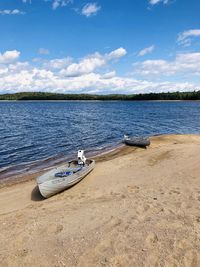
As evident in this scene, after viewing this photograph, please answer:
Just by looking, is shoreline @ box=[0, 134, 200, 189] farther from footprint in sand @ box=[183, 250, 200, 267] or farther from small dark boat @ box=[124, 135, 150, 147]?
footprint in sand @ box=[183, 250, 200, 267]

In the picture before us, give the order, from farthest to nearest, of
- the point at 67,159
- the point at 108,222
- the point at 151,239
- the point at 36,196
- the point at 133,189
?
the point at 67,159
the point at 36,196
the point at 133,189
the point at 108,222
the point at 151,239

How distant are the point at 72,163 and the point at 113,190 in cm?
542

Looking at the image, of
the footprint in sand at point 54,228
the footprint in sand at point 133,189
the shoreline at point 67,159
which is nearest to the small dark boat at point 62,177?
the shoreline at point 67,159

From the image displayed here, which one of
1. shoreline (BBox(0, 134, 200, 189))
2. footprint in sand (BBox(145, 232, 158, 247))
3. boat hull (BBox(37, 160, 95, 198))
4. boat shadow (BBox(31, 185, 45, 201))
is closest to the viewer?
footprint in sand (BBox(145, 232, 158, 247))

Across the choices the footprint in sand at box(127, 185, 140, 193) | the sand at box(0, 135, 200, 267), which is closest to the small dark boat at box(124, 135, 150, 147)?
the sand at box(0, 135, 200, 267)

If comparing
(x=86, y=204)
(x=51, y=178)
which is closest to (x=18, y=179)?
(x=51, y=178)

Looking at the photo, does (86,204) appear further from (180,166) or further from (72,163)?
(180,166)

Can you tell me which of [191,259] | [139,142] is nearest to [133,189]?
[191,259]

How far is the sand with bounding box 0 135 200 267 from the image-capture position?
7520mm

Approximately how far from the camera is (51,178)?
50.2 ft

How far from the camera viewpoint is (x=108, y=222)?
9.58m

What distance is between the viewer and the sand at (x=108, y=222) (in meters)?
7.52

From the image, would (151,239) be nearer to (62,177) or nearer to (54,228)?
(54,228)

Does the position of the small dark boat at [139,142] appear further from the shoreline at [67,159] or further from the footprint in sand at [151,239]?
the footprint in sand at [151,239]
